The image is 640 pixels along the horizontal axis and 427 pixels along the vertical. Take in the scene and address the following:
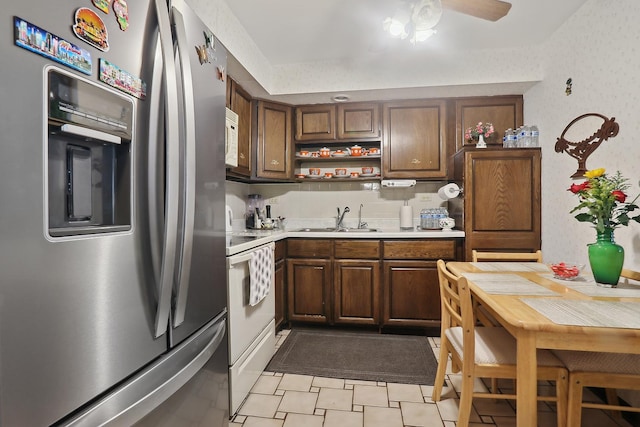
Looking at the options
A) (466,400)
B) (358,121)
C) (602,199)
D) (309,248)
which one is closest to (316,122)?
(358,121)

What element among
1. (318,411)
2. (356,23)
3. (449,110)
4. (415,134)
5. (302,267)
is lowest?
(318,411)

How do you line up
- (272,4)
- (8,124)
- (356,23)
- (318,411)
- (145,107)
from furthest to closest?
1. (356,23)
2. (272,4)
3. (318,411)
4. (145,107)
5. (8,124)

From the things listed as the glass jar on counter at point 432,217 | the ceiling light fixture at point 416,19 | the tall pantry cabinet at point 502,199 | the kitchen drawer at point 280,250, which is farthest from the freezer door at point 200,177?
the glass jar on counter at point 432,217

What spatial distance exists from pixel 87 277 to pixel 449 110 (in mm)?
3147

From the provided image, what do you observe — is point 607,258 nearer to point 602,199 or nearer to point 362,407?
point 602,199

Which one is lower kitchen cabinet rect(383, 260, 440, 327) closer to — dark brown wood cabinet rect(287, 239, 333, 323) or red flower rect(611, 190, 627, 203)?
dark brown wood cabinet rect(287, 239, 333, 323)

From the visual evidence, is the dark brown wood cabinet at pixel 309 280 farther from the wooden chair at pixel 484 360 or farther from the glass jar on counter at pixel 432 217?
the wooden chair at pixel 484 360

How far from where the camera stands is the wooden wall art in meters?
1.90

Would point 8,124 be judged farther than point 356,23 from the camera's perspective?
No

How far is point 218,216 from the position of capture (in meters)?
1.32

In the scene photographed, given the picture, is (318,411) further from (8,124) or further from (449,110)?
(449,110)

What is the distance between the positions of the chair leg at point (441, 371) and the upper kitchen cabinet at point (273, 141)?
6.80 feet

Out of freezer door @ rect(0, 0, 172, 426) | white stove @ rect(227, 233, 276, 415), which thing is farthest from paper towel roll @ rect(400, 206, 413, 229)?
freezer door @ rect(0, 0, 172, 426)

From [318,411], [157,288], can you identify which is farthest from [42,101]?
[318,411]
